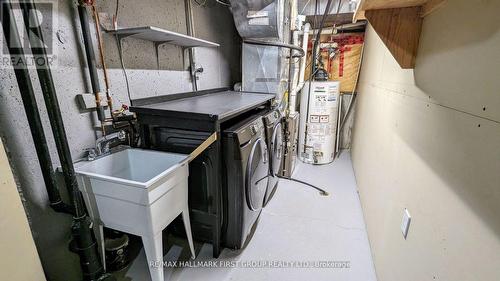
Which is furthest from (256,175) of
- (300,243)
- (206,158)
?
(300,243)

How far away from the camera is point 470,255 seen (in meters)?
0.66

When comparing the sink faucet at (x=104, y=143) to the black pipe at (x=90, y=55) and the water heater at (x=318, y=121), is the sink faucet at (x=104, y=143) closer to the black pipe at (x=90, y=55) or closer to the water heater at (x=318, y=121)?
the black pipe at (x=90, y=55)

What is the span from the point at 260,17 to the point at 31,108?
2187 millimetres

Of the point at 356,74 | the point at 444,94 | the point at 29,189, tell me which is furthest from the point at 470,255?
the point at 356,74

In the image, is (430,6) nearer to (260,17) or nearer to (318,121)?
(260,17)

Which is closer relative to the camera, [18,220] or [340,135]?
[18,220]

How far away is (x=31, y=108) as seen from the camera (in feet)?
3.39

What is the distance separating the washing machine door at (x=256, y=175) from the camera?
5.41 ft

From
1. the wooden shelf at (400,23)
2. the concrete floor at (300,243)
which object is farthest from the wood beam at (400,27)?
the concrete floor at (300,243)

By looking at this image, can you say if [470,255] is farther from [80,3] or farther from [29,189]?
[80,3]

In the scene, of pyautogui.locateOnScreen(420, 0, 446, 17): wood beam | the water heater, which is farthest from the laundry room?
the water heater

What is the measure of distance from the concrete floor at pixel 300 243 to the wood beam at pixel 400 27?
4.68 feet

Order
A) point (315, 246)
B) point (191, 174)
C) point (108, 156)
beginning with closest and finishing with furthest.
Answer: point (108, 156) < point (191, 174) < point (315, 246)

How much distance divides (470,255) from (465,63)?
1.99ft
